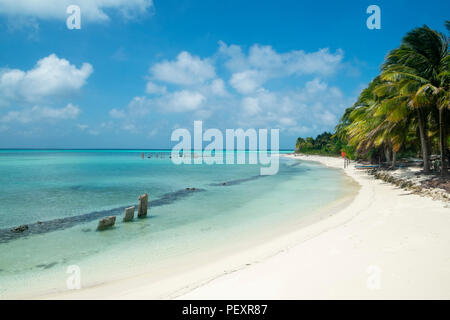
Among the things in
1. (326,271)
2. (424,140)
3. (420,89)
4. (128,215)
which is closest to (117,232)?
(128,215)

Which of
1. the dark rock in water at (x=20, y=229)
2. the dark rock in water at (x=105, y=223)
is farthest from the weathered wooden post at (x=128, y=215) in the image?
the dark rock in water at (x=20, y=229)

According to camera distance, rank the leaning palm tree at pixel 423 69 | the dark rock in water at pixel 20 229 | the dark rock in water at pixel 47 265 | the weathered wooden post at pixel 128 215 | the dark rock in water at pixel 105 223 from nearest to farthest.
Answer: the dark rock in water at pixel 47 265 < the dark rock in water at pixel 20 229 < the dark rock in water at pixel 105 223 < the weathered wooden post at pixel 128 215 < the leaning palm tree at pixel 423 69

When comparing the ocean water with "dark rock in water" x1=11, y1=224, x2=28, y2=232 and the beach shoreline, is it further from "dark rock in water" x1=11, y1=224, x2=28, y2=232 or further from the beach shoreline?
the beach shoreline

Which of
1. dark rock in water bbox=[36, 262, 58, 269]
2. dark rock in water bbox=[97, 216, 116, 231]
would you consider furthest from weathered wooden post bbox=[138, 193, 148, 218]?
dark rock in water bbox=[36, 262, 58, 269]

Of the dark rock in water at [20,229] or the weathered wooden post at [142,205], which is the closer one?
the dark rock in water at [20,229]

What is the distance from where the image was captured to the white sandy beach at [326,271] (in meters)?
3.48

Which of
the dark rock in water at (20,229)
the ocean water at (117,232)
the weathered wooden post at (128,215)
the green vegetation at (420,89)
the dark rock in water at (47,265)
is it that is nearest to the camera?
the ocean water at (117,232)

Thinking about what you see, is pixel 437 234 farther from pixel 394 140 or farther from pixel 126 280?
pixel 394 140

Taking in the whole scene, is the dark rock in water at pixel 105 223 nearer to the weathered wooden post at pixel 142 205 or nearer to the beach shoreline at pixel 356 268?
the weathered wooden post at pixel 142 205

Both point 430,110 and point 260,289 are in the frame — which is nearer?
point 260,289

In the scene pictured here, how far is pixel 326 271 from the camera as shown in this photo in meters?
4.11
